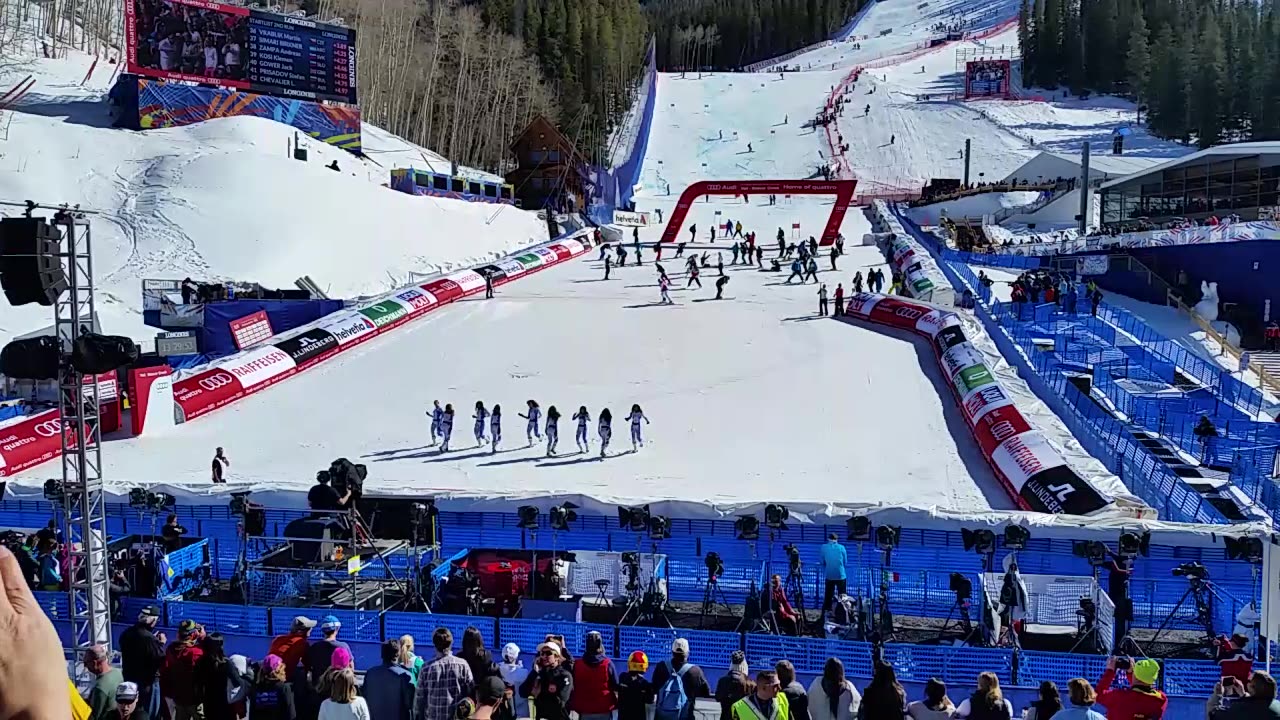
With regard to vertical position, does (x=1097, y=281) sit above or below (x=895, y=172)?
below

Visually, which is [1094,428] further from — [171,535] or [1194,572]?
[171,535]

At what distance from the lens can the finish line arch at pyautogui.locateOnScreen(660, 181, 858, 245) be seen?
48.1m

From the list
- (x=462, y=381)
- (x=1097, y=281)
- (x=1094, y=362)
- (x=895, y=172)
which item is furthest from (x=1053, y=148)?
(x=462, y=381)

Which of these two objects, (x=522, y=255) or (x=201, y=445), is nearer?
(x=201, y=445)

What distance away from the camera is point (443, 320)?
32.2 metres

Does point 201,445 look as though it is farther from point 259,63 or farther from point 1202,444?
point 259,63

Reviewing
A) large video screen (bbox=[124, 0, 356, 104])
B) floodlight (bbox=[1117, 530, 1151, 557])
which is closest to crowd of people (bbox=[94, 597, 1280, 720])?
floodlight (bbox=[1117, 530, 1151, 557])

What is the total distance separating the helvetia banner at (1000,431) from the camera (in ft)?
49.6

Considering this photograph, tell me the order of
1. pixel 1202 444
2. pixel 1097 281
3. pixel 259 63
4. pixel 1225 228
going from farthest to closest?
pixel 259 63 → pixel 1097 281 → pixel 1225 228 → pixel 1202 444

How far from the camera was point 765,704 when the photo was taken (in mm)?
6445

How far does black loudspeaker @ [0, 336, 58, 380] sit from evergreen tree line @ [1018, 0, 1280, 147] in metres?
91.3

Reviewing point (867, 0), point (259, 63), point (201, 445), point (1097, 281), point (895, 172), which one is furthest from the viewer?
point (867, 0)

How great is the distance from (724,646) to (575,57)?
3578 inches

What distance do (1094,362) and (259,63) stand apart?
38567 millimetres
